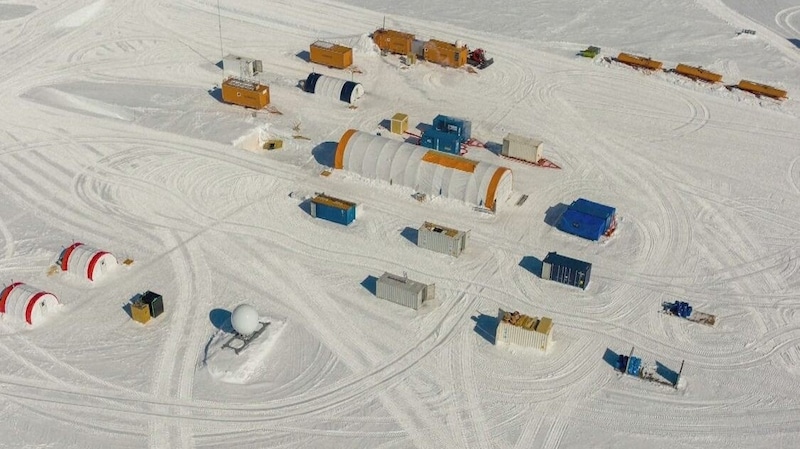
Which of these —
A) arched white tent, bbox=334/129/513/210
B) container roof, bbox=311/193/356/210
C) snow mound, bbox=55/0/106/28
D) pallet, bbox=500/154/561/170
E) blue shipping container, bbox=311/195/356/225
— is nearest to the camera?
blue shipping container, bbox=311/195/356/225

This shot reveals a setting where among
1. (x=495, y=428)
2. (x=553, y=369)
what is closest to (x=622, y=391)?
(x=553, y=369)

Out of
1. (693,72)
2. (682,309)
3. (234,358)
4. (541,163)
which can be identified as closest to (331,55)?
(541,163)

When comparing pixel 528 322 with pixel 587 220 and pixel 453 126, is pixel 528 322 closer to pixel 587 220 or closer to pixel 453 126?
pixel 587 220

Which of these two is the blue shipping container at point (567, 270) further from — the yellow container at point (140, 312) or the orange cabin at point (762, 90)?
the orange cabin at point (762, 90)

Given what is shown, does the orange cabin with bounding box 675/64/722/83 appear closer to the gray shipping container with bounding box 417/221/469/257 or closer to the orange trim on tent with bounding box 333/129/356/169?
the orange trim on tent with bounding box 333/129/356/169

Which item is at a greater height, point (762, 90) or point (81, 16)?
point (81, 16)

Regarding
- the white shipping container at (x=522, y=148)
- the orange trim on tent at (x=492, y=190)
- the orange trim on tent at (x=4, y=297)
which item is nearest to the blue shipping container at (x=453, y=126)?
the white shipping container at (x=522, y=148)

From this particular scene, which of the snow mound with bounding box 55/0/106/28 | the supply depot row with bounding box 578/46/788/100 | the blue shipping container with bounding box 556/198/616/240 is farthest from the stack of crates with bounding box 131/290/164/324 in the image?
the supply depot row with bounding box 578/46/788/100
